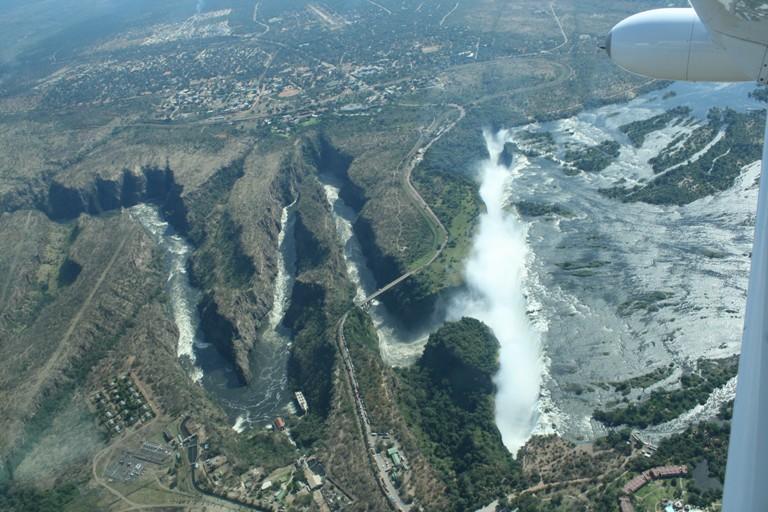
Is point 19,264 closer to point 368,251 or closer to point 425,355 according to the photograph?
point 368,251

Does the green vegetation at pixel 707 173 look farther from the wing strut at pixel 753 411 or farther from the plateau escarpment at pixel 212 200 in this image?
the wing strut at pixel 753 411

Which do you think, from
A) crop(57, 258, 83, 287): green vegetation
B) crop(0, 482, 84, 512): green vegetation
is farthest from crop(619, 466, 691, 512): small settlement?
crop(57, 258, 83, 287): green vegetation

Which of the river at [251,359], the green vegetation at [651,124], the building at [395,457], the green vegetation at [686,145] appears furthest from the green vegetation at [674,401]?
the green vegetation at [651,124]

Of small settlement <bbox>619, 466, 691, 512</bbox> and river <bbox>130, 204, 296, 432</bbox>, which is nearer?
small settlement <bbox>619, 466, 691, 512</bbox>

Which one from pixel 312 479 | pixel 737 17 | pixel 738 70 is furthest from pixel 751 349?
pixel 312 479

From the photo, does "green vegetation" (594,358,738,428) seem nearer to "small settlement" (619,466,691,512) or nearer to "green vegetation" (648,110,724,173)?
"small settlement" (619,466,691,512)

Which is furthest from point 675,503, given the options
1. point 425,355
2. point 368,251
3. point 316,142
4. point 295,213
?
point 316,142
